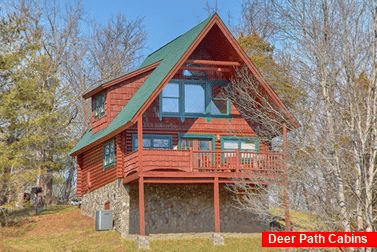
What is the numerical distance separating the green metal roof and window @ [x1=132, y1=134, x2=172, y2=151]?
4.29 ft

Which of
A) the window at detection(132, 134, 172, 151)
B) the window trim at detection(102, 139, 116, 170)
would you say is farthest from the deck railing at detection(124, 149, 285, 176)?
the window trim at detection(102, 139, 116, 170)

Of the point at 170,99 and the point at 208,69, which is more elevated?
the point at 208,69

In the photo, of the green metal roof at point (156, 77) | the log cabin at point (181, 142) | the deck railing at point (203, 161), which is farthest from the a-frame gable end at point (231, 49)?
the deck railing at point (203, 161)

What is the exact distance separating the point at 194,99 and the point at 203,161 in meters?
3.63

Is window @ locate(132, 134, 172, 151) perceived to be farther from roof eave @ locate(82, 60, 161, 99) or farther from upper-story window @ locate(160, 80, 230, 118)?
roof eave @ locate(82, 60, 161, 99)

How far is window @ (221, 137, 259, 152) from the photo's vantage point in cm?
3077

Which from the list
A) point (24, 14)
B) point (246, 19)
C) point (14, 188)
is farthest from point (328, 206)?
point (246, 19)

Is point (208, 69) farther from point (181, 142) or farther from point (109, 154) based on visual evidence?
point (109, 154)

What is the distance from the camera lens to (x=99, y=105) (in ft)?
106

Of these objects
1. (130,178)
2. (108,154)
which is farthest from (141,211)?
(108,154)

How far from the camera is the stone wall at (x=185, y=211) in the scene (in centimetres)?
2880

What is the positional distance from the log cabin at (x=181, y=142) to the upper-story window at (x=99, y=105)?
0.05 m

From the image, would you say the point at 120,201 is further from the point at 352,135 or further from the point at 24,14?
the point at 24,14

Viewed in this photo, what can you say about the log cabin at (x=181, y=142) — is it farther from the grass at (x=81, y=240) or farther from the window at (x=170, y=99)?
the grass at (x=81, y=240)
